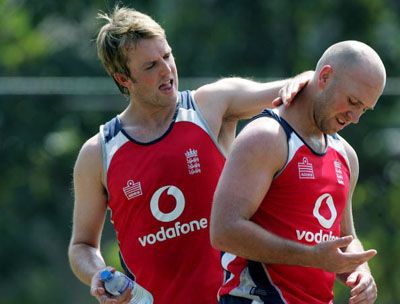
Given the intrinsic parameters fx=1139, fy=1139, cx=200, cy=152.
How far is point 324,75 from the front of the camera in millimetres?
4207

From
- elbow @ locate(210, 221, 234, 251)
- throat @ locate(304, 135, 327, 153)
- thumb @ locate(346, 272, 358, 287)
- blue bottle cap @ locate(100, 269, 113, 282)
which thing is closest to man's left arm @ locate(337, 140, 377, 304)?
thumb @ locate(346, 272, 358, 287)

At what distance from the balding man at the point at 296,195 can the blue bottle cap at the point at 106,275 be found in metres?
0.44

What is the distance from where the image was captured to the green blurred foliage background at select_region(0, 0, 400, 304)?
39.4 feet

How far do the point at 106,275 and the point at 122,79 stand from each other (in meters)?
0.94

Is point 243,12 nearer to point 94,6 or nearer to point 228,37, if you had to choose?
point 228,37

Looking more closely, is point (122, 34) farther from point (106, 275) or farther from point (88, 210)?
point (106, 275)

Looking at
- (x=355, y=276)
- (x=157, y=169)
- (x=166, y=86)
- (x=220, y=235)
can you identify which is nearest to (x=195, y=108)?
(x=166, y=86)

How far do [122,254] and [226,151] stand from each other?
2.05 ft

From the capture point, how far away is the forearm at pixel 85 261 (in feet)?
15.7

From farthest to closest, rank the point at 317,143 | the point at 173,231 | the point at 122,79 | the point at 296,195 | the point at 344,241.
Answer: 1. the point at 122,79
2. the point at 173,231
3. the point at 317,143
4. the point at 296,195
5. the point at 344,241

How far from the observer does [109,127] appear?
16.0 feet

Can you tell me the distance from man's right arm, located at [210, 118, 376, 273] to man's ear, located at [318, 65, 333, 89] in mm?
297

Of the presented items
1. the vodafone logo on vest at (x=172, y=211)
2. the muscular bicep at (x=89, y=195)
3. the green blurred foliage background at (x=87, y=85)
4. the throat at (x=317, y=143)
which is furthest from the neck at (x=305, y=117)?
the green blurred foliage background at (x=87, y=85)

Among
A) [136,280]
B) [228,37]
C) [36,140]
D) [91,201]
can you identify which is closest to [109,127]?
[91,201]
